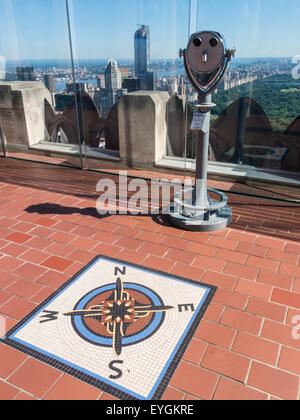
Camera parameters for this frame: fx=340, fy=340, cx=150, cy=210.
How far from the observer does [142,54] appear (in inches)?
190

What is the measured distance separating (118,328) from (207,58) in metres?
2.40

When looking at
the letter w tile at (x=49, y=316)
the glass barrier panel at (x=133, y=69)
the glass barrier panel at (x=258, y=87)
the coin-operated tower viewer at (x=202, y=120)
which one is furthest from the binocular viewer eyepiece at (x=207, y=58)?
→ the letter w tile at (x=49, y=316)

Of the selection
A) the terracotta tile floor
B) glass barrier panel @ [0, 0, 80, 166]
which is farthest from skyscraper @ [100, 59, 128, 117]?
the terracotta tile floor

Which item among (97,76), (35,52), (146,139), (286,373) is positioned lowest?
(286,373)

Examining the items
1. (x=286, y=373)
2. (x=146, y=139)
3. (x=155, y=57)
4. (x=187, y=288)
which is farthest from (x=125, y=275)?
(x=155, y=57)

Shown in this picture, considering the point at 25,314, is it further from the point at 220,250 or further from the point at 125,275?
the point at 220,250

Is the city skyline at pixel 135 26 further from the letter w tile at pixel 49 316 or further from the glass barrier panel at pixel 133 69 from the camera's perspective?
the letter w tile at pixel 49 316

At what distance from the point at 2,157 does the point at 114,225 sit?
3.75 m

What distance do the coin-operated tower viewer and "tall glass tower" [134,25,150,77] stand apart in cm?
177

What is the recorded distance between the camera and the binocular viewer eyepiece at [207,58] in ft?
9.80

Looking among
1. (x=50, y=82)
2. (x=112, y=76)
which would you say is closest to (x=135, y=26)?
(x=112, y=76)

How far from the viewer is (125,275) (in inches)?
114

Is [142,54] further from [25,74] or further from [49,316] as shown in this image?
[49,316]

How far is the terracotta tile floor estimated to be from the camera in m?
2.00
